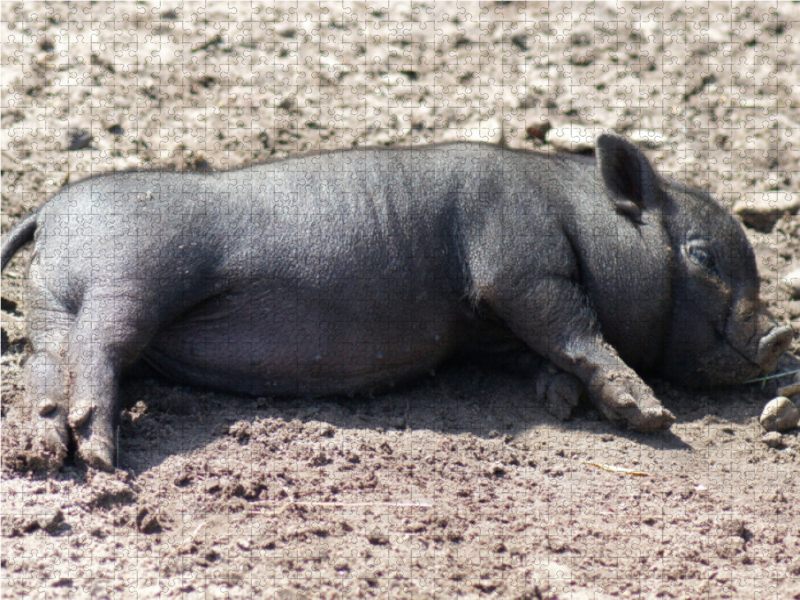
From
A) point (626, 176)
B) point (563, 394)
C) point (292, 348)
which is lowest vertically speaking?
point (563, 394)

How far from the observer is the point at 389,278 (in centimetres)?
503

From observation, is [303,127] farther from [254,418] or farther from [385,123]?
[254,418]

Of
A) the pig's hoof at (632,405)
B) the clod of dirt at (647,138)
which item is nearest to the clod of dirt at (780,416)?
the pig's hoof at (632,405)

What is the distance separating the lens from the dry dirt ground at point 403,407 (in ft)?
12.7

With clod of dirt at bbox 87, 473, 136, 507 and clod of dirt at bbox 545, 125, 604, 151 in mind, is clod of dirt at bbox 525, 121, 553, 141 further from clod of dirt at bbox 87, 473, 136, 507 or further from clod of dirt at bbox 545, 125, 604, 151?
clod of dirt at bbox 87, 473, 136, 507

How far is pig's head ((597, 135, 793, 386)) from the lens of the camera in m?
5.42

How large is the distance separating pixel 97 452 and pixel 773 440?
3051 millimetres

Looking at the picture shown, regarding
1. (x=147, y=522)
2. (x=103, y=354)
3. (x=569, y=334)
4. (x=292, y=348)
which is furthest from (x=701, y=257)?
(x=147, y=522)

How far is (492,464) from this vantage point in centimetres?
464

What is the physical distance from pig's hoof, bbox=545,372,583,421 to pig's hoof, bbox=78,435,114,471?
6.81 feet

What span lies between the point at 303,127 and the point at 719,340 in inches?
118

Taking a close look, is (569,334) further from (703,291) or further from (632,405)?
(703,291)

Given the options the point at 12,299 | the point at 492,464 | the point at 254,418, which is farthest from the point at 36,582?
the point at 12,299

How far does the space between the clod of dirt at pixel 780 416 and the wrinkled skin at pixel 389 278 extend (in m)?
0.33
